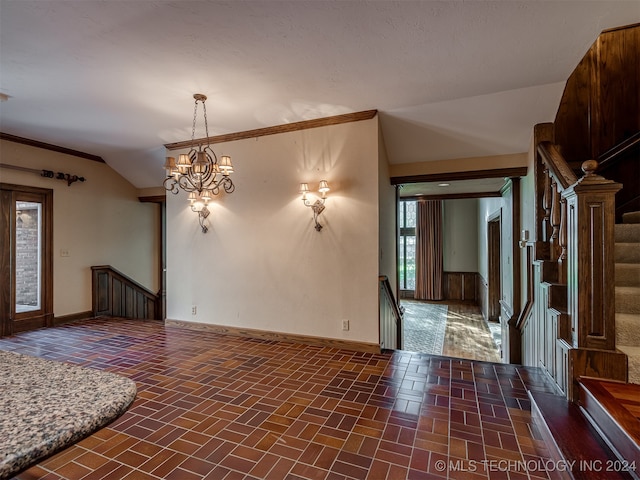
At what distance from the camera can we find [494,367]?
3232mm

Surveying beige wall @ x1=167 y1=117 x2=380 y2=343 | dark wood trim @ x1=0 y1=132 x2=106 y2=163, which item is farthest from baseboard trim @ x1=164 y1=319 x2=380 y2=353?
dark wood trim @ x1=0 y1=132 x2=106 y2=163

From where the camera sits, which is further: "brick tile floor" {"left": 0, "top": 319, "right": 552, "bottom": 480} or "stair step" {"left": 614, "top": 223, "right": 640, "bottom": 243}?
"stair step" {"left": 614, "top": 223, "right": 640, "bottom": 243}

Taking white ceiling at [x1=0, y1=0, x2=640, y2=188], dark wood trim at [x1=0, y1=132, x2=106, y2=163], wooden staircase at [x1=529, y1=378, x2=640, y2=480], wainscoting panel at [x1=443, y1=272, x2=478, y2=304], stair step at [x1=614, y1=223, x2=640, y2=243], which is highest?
white ceiling at [x1=0, y1=0, x2=640, y2=188]

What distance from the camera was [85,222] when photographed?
5.47 m

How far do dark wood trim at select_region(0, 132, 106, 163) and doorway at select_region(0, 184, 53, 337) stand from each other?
25.8 inches

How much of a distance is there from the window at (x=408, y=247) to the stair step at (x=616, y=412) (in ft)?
27.8

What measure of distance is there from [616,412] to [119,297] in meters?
6.89

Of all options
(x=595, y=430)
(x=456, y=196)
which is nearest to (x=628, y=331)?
(x=595, y=430)

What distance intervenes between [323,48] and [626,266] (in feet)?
9.99

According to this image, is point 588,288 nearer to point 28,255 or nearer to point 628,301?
point 628,301

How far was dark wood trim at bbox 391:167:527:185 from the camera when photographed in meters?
4.05

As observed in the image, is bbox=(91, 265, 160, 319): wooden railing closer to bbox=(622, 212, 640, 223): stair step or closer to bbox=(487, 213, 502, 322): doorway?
bbox=(487, 213, 502, 322): doorway

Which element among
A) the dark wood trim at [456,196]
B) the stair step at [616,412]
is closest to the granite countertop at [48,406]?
the stair step at [616,412]

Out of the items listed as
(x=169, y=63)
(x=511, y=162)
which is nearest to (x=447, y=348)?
(x=511, y=162)
